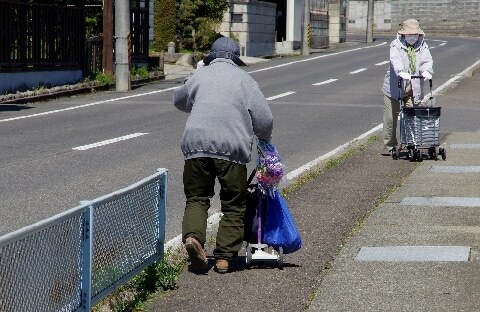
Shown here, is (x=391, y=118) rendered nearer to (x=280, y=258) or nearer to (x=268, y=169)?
(x=268, y=169)

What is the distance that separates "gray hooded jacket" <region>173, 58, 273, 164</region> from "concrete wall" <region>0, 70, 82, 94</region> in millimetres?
18748

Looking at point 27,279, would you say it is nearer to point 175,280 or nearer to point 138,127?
point 175,280

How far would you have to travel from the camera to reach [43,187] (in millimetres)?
11953

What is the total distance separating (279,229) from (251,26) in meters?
46.2

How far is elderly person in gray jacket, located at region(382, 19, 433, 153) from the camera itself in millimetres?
14461

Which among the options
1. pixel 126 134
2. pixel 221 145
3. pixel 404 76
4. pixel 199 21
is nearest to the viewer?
pixel 221 145

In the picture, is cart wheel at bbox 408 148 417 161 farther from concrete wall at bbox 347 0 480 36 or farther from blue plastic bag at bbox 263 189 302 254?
concrete wall at bbox 347 0 480 36

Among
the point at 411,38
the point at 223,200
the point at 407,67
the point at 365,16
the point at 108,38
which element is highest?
the point at 411,38

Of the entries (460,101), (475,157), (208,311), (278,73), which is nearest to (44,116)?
(475,157)

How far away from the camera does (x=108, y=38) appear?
32.9 metres

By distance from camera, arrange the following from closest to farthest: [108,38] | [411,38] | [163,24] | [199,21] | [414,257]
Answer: [414,257] < [411,38] < [108,38] < [199,21] < [163,24]

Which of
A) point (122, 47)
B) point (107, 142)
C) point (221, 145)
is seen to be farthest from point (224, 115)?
point (122, 47)

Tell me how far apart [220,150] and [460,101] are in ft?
67.6

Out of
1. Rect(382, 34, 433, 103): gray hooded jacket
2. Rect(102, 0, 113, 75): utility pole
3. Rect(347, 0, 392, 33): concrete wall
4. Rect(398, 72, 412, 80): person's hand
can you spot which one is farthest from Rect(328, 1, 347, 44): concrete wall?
Rect(398, 72, 412, 80): person's hand
